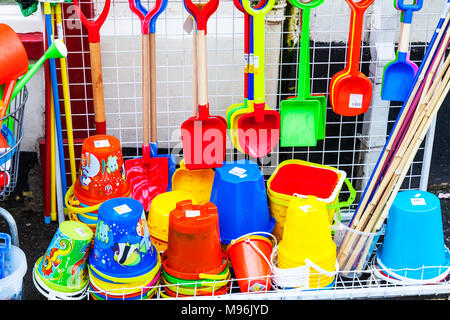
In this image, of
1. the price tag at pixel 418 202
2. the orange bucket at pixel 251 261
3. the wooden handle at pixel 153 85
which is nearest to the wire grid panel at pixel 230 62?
the wooden handle at pixel 153 85

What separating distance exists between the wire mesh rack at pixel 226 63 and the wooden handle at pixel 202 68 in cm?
34

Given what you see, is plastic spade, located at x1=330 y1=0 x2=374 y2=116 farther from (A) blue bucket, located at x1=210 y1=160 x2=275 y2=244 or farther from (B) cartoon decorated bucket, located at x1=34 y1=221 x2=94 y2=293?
(B) cartoon decorated bucket, located at x1=34 y1=221 x2=94 y2=293

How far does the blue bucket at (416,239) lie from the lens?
2291 millimetres

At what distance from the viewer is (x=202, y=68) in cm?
238

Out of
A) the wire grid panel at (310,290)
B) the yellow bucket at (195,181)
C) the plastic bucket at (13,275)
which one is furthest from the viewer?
the yellow bucket at (195,181)

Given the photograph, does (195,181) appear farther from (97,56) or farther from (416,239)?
(416,239)

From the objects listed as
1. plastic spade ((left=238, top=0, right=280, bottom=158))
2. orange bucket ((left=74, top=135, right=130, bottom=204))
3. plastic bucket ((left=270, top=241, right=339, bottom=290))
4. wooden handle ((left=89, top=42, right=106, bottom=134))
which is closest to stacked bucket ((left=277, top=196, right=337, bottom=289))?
plastic bucket ((left=270, top=241, right=339, bottom=290))

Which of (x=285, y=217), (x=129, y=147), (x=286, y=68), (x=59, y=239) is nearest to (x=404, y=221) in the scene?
(x=285, y=217)

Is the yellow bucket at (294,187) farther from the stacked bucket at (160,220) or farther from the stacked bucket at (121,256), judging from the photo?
the stacked bucket at (121,256)

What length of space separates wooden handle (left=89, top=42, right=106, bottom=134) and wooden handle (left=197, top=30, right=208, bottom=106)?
16.5 inches

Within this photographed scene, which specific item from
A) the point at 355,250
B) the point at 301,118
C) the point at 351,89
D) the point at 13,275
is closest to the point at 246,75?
the point at 301,118

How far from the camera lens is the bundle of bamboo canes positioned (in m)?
2.27

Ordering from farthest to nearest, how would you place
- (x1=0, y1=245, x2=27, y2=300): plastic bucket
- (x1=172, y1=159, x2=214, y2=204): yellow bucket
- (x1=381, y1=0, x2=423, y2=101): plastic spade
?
1. (x1=172, y1=159, x2=214, y2=204): yellow bucket
2. (x1=381, y1=0, x2=423, y2=101): plastic spade
3. (x1=0, y1=245, x2=27, y2=300): plastic bucket

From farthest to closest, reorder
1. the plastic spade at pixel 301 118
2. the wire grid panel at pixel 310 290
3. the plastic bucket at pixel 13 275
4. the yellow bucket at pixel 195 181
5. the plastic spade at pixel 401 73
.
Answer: the yellow bucket at pixel 195 181, the plastic spade at pixel 301 118, the plastic spade at pixel 401 73, the wire grid panel at pixel 310 290, the plastic bucket at pixel 13 275
